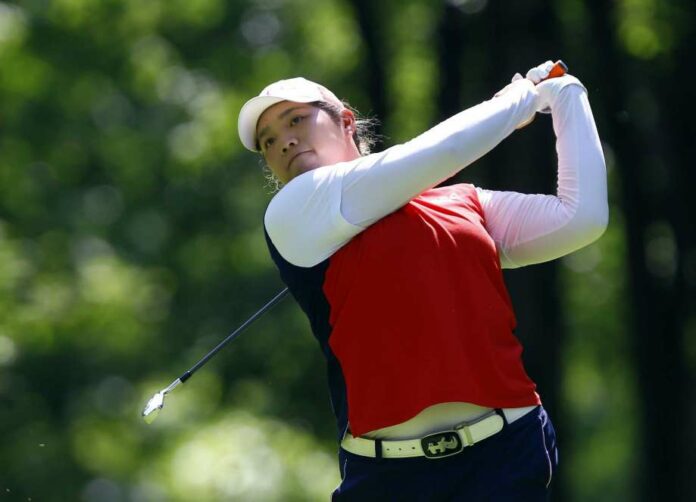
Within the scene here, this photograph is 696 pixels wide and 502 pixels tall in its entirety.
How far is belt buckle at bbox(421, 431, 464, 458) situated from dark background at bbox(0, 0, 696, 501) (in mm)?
4895

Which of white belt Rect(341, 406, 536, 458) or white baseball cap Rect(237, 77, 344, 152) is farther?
white baseball cap Rect(237, 77, 344, 152)

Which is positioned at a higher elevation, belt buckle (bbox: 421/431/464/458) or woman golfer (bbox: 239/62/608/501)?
woman golfer (bbox: 239/62/608/501)

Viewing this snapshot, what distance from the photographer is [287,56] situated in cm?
1320

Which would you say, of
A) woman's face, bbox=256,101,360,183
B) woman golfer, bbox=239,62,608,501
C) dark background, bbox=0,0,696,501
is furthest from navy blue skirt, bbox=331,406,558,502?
dark background, bbox=0,0,696,501

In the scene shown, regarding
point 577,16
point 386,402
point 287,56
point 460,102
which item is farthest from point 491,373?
point 287,56

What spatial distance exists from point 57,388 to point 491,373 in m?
10.7

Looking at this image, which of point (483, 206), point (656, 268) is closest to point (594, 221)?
point (483, 206)

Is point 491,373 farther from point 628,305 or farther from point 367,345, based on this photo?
point 628,305

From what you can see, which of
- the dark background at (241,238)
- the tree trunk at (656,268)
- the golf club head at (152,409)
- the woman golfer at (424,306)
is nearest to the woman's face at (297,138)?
the woman golfer at (424,306)

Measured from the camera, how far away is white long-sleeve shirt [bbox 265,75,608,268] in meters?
3.07

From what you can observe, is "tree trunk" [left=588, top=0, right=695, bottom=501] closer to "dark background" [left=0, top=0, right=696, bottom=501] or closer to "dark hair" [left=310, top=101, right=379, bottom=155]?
"dark background" [left=0, top=0, right=696, bottom=501]

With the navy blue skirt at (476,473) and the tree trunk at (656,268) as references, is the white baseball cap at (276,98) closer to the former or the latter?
the navy blue skirt at (476,473)

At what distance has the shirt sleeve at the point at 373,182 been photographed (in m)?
3.06

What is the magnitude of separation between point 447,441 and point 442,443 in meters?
0.01
